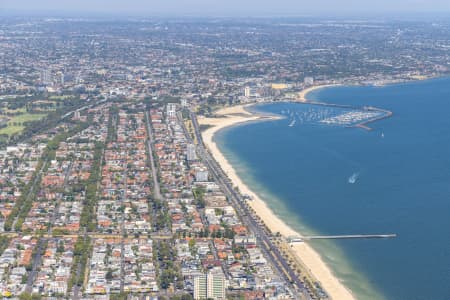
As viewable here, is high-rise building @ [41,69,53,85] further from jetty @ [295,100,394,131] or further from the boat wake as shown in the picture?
the boat wake

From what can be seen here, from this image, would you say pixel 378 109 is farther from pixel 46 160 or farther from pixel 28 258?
pixel 28 258

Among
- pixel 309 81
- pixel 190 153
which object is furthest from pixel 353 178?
pixel 309 81

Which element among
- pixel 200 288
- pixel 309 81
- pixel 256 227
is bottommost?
pixel 309 81

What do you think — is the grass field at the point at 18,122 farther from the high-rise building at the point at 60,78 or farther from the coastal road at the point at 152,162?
the high-rise building at the point at 60,78

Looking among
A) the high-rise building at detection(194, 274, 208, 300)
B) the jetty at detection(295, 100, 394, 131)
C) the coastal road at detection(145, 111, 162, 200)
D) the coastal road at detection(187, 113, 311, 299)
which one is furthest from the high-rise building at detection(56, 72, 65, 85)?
the high-rise building at detection(194, 274, 208, 300)

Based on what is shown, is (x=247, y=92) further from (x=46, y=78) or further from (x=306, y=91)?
(x=46, y=78)
